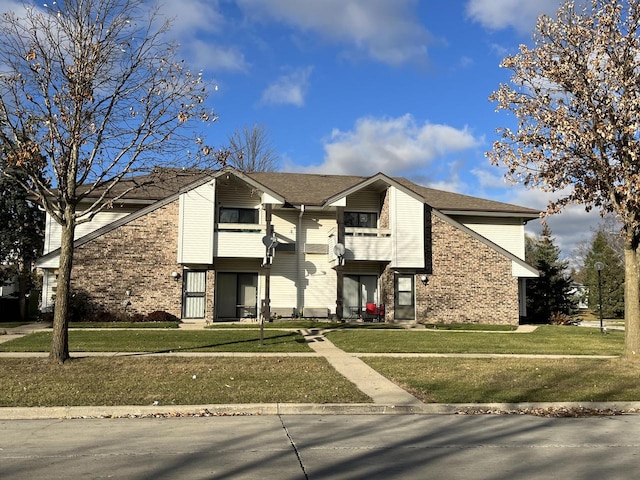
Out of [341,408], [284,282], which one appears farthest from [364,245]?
[341,408]

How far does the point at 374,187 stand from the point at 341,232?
10.1 ft

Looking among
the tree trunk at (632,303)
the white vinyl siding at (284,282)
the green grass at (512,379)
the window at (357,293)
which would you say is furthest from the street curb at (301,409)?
the window at (357,293)

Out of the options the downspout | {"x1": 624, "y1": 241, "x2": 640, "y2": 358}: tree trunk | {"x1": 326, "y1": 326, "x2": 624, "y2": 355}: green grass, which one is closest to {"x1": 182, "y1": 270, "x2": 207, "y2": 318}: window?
the downspout

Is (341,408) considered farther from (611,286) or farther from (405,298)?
(611,286)

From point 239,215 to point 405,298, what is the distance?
28.2ft

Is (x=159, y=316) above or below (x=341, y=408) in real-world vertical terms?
above

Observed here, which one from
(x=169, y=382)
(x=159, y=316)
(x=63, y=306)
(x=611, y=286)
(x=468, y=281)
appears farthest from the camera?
(x=611, y=286)

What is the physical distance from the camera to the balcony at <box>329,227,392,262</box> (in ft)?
84.1

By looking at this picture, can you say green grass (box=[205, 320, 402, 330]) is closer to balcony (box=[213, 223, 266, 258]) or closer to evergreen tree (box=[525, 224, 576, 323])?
balcony (box=[213, 223, 266, 258])

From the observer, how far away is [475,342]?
1855cm

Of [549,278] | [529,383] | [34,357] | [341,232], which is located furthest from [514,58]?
[549,278]

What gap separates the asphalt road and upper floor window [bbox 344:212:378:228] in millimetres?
18870

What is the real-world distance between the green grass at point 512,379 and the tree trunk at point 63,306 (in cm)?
690

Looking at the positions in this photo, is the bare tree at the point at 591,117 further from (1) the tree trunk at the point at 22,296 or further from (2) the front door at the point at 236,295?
(1) the tree trunk at the point at 22,296
